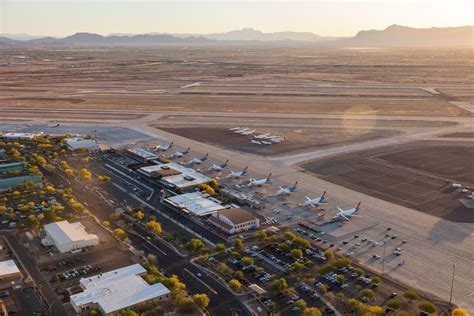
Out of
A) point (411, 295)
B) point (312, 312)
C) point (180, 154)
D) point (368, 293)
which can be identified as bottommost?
point (368, 293)

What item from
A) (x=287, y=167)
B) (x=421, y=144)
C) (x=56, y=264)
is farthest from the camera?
(x=421, y=144)

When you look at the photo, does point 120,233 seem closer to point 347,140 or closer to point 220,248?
point 220,248

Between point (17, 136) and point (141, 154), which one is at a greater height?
point (17, 136)

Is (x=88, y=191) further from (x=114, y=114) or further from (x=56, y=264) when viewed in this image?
(x=114, y=114)

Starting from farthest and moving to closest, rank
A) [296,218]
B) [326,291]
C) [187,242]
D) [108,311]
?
[296,218] < [187,242] < [326,291] < [108,311]

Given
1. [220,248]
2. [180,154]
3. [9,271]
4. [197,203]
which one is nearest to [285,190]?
[197,203]

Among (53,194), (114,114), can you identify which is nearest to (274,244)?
(53,194)

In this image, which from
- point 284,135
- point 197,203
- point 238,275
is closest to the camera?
point 238,275
